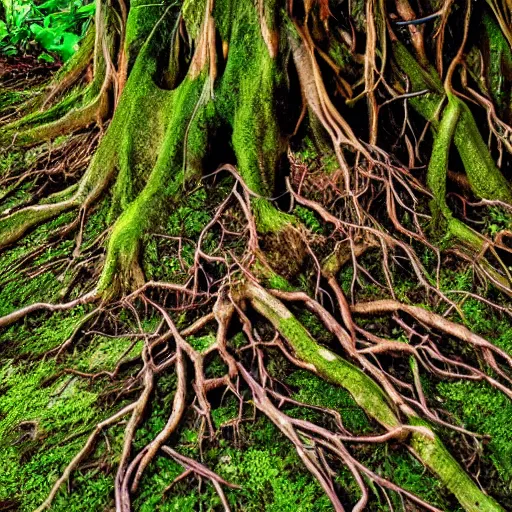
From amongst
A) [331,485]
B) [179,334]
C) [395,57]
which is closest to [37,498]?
[179,334]

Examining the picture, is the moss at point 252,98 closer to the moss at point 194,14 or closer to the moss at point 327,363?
the moss at point 194,14

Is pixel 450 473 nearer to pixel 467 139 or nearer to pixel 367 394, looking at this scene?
pixel 367 394

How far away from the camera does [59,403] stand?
2529 mm

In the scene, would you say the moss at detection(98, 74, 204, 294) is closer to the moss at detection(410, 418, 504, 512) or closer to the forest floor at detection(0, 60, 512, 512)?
the forest floor at detection(0, 60, 512, 512)

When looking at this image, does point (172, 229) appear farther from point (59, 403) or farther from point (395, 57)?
point (395, 57)

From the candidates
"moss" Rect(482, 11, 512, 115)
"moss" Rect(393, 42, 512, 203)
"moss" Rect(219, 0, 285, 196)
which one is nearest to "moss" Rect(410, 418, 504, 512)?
"moss" Rect(219, 0, 285, 196)

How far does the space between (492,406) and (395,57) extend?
2.28 m

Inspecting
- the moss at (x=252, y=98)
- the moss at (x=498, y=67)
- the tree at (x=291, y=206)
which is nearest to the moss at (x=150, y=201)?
the tree at (x=291, y=206)

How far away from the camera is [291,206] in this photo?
319 cm

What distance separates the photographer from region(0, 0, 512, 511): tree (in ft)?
7.84

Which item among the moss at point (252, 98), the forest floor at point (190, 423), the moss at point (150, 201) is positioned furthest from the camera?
the moss at point (252, 98)

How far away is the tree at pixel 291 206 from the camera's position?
2.39 m

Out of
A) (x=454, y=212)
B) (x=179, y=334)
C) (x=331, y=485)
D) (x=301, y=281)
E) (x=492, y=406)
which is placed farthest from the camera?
(x=454, y=212)

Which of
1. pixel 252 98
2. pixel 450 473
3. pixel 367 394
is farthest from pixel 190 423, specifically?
pixel 252 98
